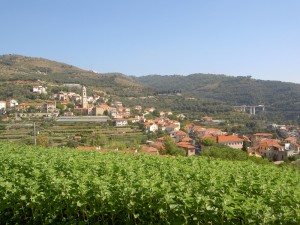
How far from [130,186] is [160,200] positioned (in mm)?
711

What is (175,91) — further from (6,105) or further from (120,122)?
(6,105)

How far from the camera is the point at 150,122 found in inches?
2753

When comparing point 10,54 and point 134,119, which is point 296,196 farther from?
point 10,54

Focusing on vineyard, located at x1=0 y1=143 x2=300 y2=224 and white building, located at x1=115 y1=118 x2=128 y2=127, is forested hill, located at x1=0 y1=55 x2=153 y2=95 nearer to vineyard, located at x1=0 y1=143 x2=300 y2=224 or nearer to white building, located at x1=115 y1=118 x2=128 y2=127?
white building, located at x1=115 y1=118 x2=128 y2=127

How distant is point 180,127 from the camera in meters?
79.6

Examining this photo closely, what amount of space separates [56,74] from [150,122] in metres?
66.7

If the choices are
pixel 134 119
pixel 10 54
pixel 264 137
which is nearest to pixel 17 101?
pixel 134 119

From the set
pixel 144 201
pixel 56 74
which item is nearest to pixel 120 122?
pixel 144 201

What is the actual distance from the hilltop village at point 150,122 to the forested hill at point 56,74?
15.4 meters

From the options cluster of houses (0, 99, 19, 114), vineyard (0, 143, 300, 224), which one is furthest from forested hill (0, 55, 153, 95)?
vineyard (0, 143, 300, 224)

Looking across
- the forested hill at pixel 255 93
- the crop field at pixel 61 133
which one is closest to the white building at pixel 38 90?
the crop field at pixel 61 133

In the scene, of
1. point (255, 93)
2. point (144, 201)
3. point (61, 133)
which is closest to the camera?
point (144, 201)

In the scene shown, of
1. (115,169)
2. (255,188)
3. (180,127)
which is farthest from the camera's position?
(180,127)

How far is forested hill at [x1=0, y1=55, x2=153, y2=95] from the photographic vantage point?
109062mm
